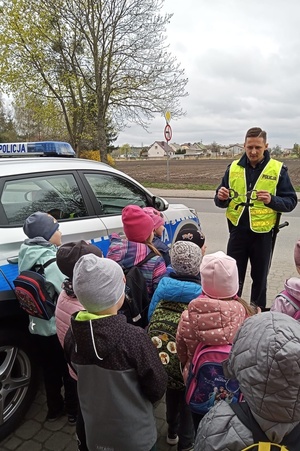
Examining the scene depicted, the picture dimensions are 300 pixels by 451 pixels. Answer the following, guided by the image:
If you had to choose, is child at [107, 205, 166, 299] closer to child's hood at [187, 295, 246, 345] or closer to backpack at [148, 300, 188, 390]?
backpack at [148, 300, 188, 390]

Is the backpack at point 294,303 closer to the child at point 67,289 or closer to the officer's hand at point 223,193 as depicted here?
the child at point 67,289

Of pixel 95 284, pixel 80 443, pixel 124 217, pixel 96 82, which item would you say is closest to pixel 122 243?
pixel 124 217

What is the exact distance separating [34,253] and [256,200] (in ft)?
7.05

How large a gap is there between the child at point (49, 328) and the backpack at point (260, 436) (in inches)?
53.2

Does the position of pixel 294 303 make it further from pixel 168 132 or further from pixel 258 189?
pixel 168 132

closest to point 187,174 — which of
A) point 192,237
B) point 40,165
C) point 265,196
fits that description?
point 265,196

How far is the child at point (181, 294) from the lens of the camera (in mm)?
2027

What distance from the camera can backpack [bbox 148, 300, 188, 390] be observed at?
2.03 metres

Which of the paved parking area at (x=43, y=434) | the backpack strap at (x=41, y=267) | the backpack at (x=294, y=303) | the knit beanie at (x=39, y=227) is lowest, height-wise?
the paved parking area at (x=43, y=434)

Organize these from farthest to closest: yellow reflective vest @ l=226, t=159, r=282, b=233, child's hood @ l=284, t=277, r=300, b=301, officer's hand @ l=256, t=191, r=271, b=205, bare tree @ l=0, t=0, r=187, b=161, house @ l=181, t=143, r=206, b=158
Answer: house @ l=181, t=143, r=206, b=158
bare tree @ l=0, t=0, r=187, b=161
yellow reflective vest @ l=226, t=159, r=282, b=233
officer's hand @ l=256, t=191, r=271, b=205
child's hood @ l=284, t=277, r=300, b=301

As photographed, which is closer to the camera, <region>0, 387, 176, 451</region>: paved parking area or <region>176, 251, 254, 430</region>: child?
<region>176, 251, 254, 430</region>: child

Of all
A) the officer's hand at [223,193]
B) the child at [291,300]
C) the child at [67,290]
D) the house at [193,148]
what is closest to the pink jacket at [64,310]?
the child at [67,290]

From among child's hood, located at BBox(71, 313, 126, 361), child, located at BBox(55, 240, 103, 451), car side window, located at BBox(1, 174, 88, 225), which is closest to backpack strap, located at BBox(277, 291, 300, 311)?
child's hood, located at BBox(71, 313, 126, 361)

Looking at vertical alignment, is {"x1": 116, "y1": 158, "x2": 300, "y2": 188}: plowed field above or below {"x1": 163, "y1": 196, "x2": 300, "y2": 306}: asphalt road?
above
